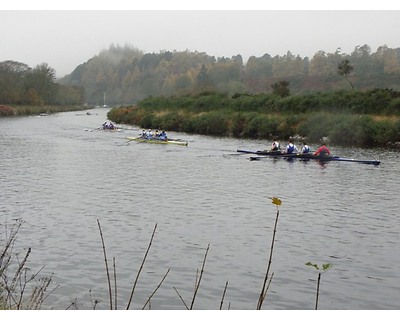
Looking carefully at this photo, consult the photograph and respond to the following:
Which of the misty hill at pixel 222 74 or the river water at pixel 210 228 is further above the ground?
the misty hill at pixel 222 74

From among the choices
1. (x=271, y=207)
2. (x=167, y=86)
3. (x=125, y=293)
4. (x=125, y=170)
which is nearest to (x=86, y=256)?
(x=125, y=293)

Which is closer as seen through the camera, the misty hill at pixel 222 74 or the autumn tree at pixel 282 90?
the autumn tree at pixel 282 90

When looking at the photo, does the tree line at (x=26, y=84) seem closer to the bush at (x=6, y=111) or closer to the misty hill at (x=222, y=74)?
the bush at (x=6, y=111)

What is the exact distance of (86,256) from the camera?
10297 millimetres

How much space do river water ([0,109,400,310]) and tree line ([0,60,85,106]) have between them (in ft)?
172

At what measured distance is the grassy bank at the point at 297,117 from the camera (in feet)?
111

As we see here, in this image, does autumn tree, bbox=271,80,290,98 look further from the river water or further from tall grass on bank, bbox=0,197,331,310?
tall grass on bank, bbox=0,197,331,310

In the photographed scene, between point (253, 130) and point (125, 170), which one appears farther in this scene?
point (253, 130)

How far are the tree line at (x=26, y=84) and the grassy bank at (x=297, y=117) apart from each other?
2787 centimetres

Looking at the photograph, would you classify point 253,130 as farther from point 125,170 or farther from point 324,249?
point 324,249

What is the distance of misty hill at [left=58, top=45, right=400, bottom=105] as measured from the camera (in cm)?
5806

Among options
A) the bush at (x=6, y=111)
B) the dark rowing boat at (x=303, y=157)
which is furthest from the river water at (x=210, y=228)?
the bush at (x=6, y=111)
